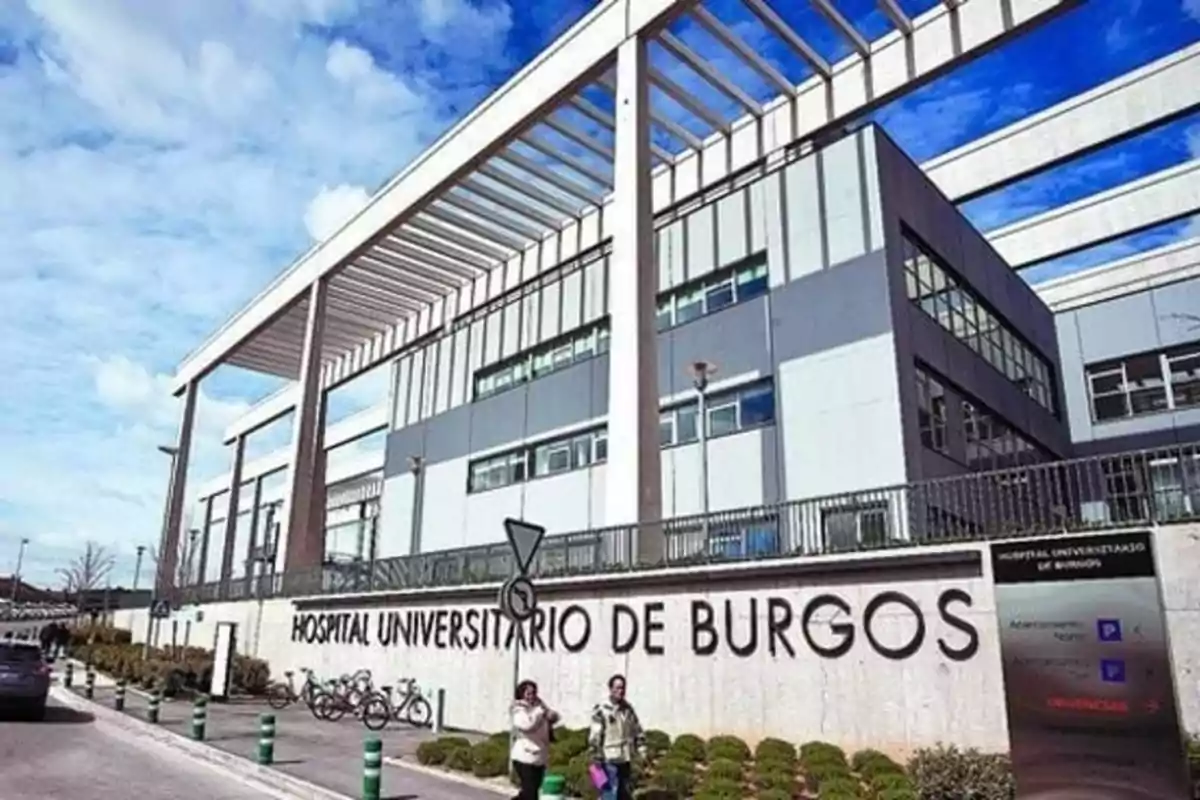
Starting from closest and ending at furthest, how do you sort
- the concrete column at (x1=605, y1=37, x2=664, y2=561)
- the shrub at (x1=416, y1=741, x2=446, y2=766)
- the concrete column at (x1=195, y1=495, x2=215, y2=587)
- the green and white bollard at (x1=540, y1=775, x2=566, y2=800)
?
the green and white bollard at (x1=540, y1=775, x2=566, y2=800) < the shrub at (x1=416, y1=741, x2=446, y2=766) < the concrete column at (x1=605, y1=37, x2=664, y2=561) < the concrete column at (x1=195, y1=495, x2=215, y2=587)

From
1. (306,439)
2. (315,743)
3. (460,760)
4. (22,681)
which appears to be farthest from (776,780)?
(306,439)

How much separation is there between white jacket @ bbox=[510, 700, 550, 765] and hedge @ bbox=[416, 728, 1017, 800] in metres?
1.52

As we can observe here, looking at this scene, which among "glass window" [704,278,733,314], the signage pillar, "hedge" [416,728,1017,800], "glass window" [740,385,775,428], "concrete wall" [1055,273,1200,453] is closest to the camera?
the signage pillar

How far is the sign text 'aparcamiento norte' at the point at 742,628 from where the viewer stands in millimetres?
11461

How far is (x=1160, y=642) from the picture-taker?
783 cm

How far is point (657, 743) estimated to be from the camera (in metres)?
13.2

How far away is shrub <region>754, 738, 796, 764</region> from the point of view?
11480 mm

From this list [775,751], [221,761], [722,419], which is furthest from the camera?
[722,419]

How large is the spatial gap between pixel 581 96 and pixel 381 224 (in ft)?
33.0

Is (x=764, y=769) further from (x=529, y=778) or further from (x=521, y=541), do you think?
(x=521, y=541)

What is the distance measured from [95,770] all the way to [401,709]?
26.6 ft

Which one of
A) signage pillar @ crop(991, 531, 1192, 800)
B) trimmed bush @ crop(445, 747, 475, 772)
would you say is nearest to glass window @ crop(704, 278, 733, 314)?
trimmed bush @ crop(445, 747, 475, 772)

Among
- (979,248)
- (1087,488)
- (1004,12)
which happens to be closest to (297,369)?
(979,248)

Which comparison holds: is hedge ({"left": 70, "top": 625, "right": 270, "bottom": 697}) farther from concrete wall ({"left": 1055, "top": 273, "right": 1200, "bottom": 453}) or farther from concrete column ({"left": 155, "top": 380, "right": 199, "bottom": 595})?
concrete wall ({"left": 1055, "top": 273, "right": 1200, "bottom": 453})
